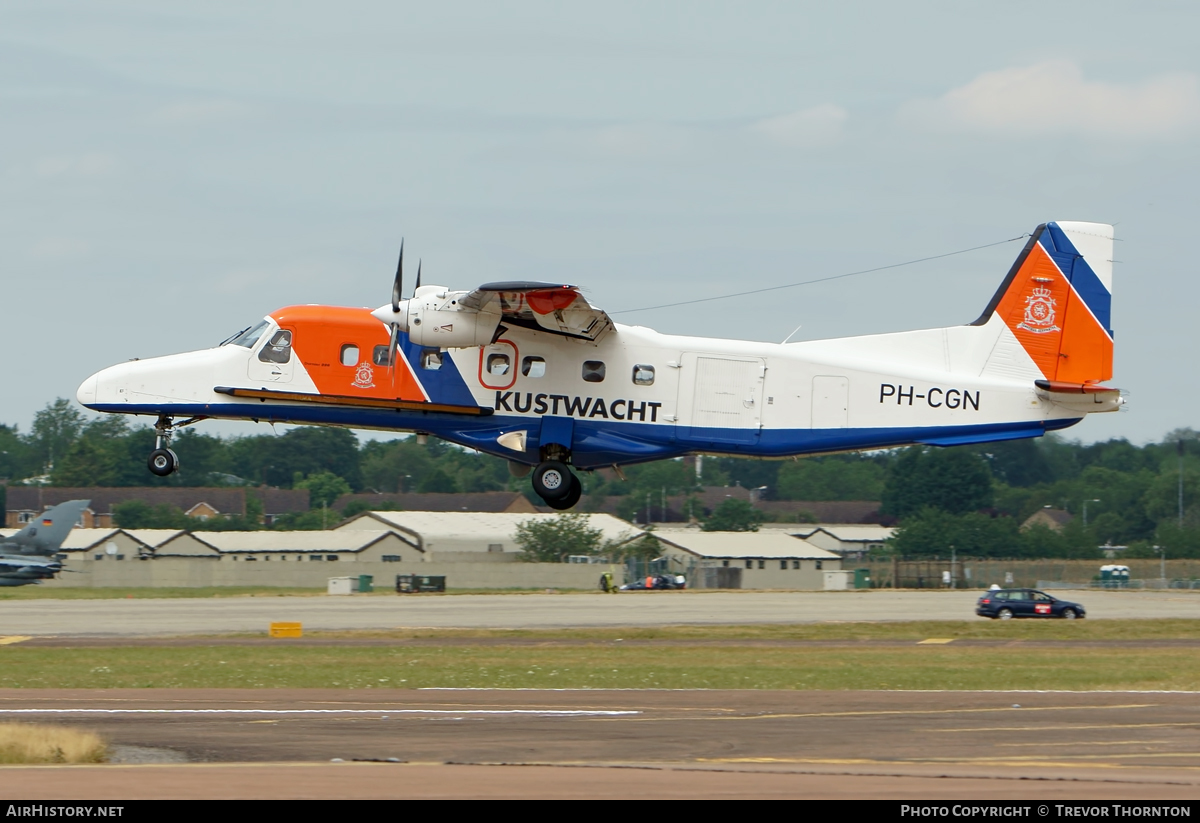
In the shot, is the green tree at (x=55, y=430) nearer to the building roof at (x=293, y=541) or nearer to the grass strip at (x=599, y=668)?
the building roof at (x=293, y=541)

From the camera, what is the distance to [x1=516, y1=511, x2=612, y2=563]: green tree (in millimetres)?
78188

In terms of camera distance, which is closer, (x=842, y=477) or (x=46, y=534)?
(x=46, y=534)

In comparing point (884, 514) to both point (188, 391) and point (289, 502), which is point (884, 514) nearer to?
point (289, 502)

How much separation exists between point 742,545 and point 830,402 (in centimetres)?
5744

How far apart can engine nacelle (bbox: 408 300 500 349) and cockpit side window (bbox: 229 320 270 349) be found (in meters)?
3.10

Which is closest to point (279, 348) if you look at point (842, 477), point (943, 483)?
point (943, 483)

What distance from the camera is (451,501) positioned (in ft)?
348

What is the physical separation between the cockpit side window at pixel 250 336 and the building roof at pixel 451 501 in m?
72.9

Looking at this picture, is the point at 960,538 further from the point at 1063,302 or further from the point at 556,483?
the point at 556,483

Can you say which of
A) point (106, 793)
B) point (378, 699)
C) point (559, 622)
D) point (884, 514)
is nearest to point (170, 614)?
point (559, 622)

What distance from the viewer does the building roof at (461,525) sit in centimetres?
8231

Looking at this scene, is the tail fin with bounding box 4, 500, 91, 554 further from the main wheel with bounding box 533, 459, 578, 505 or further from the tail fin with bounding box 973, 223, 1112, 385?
the tail fin with bounding box 973, 223, 1112, 385

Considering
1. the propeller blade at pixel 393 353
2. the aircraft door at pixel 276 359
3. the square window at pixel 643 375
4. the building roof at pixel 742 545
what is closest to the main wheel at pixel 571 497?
the square window at pixel 643 375

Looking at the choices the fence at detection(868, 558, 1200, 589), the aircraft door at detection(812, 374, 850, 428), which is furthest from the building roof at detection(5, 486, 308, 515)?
the aircraft door at detection(812, 374, 850, 428)
